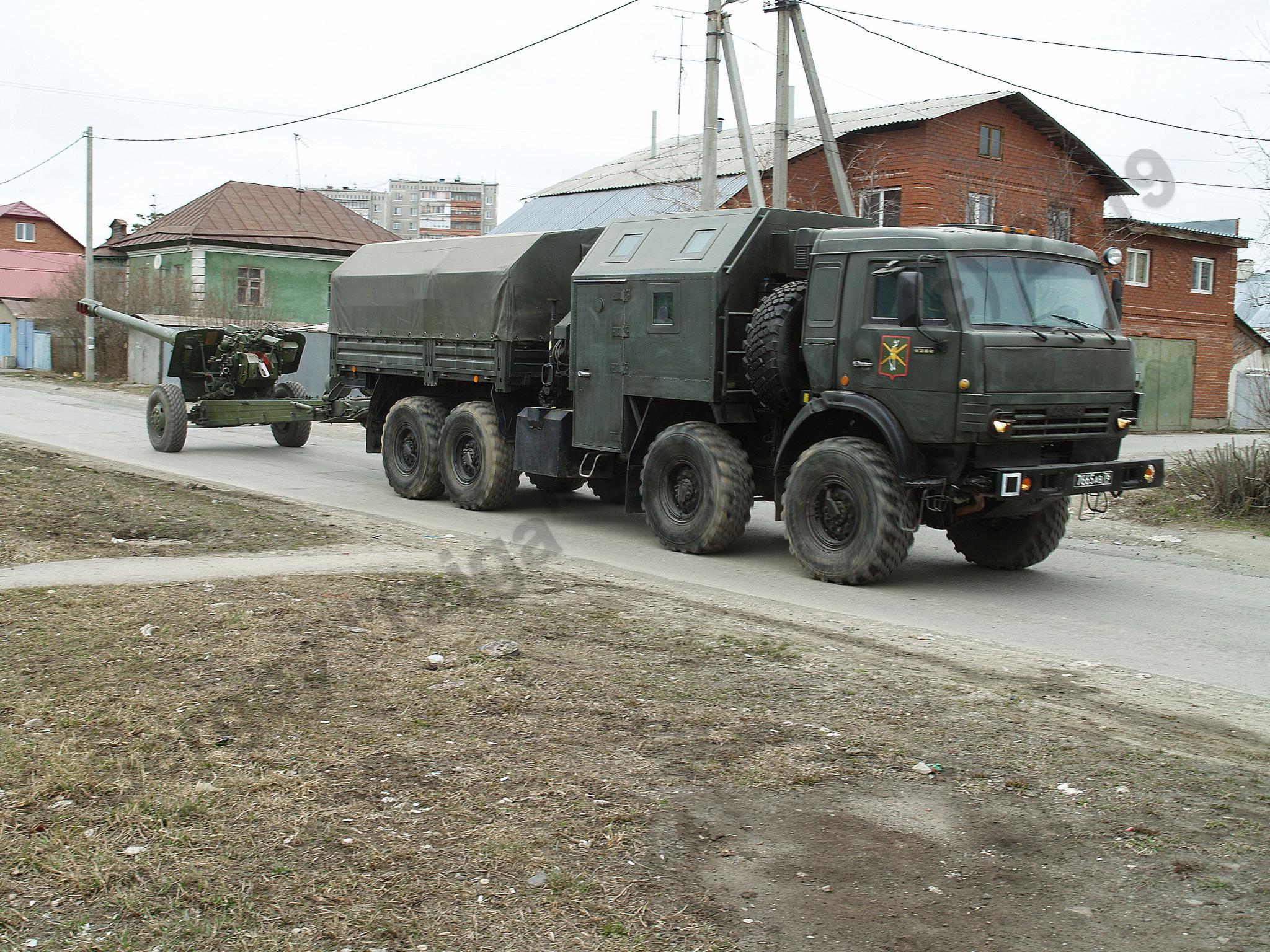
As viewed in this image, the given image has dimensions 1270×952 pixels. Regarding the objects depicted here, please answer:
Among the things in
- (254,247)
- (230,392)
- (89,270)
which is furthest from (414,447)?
(254,247)

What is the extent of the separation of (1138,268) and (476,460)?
96.7 feet

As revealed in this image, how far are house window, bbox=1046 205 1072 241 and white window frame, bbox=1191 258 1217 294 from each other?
412 inches

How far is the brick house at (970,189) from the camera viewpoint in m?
31.8

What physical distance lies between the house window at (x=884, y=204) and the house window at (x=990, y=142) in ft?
8.96

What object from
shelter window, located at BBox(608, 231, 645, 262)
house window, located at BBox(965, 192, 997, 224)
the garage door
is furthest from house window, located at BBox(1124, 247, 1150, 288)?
shelter window, located at BBox(608, 231, 645, 262)

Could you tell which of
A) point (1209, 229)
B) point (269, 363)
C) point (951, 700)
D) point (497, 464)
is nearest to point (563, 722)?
point (951, 700)

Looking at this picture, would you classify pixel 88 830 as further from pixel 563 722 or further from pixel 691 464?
pixel 691 464

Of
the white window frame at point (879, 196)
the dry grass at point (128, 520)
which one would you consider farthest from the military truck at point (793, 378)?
the white window frame at point (879, 196)

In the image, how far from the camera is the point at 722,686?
263 inches

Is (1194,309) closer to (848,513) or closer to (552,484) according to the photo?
(552,484)

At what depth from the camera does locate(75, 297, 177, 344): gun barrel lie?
2000 centimetres

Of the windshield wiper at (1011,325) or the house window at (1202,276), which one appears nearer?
the windshield wiper at (1011,325)

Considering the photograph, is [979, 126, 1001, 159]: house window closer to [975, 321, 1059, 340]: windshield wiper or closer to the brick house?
the brick house

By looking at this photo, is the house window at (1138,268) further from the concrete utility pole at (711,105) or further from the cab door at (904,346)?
the cab door at (904,346)
